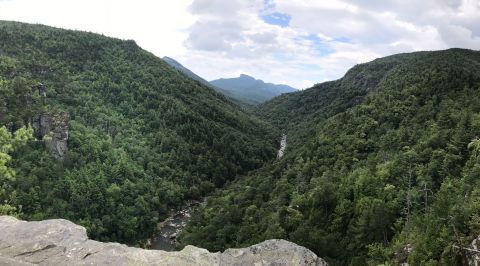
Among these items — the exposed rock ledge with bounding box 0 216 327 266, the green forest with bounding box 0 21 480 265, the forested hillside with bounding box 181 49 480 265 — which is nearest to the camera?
the exposed rock ledge with bounding box 0 216 327 266

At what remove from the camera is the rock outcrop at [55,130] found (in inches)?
5010

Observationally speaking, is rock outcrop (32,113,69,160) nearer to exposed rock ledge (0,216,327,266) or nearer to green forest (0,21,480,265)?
green forest (0,21,480,265)

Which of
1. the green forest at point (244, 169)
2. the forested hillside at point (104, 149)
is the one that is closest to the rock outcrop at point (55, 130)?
the forested hillside at point (104, 149)

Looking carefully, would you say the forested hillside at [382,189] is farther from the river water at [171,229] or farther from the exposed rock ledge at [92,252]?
the river water at [171,229]

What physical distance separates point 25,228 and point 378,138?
317 ft

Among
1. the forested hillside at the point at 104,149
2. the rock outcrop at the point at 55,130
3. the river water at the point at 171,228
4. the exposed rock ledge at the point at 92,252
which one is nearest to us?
the exposed rock ledge at the point at 92,252

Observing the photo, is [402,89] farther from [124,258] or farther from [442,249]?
[124,258]

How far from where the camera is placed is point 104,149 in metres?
144

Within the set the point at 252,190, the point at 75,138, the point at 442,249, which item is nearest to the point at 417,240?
the point at 442,249

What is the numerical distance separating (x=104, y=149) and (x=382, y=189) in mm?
103433

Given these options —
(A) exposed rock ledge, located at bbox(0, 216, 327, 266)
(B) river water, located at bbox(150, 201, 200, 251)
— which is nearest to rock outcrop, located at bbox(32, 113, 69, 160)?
(B) river water, located at bbox(150, 201, 200, 251)

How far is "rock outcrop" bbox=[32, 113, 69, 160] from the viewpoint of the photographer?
417 ft

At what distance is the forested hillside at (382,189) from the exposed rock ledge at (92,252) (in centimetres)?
800

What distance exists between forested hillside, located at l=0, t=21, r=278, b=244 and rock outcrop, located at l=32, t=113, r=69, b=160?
0.43 m
